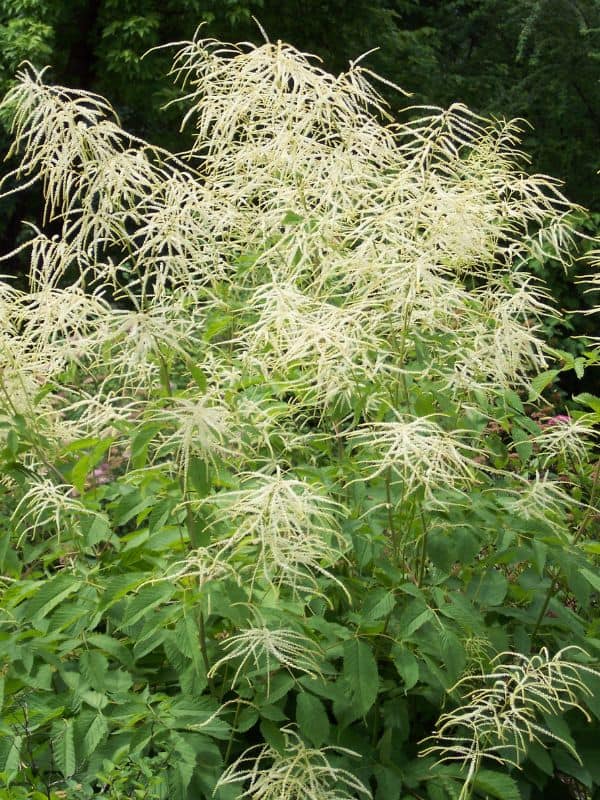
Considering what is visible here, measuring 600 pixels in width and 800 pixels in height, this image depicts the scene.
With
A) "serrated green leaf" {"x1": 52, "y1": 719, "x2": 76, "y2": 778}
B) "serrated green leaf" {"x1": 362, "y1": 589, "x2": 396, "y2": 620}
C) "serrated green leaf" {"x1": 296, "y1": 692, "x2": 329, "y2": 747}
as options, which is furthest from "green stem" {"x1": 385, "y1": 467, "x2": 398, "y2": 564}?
"serrated green leaf" {"x1": 52, "y1": 719, "x2": 76, "y2": 778}

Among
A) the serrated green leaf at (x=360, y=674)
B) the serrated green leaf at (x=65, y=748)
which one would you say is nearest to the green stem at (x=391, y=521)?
the serrated green leaf at (x=360, y=674)

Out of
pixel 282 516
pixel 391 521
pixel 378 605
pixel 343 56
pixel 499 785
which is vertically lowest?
pixel 343 56

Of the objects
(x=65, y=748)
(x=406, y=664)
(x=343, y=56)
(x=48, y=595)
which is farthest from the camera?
(x=343, y=56)

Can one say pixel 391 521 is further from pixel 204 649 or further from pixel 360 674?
pixel 204 649

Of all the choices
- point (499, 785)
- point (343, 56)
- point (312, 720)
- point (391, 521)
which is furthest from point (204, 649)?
point (343, 56)

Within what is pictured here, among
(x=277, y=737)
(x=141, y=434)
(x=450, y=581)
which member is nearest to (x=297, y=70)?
(x=141, y=434)

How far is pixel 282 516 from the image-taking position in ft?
7.09

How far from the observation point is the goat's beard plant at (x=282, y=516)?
240 centimetres

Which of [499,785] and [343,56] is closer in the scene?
[499,785]

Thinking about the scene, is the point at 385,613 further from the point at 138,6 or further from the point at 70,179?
the point at 138,6

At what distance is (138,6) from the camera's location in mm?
9859

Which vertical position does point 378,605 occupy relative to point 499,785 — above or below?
above

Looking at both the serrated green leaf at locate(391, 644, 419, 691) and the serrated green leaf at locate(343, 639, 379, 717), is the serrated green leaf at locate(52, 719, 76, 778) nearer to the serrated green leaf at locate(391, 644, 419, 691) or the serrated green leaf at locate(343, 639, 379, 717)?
the serrated green leaf at locate(343, 639, 379, 717)

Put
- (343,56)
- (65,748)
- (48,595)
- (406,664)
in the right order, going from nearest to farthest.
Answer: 1. (65,748)
2. (406,664)
3. (48,595)
4. (343,56)
